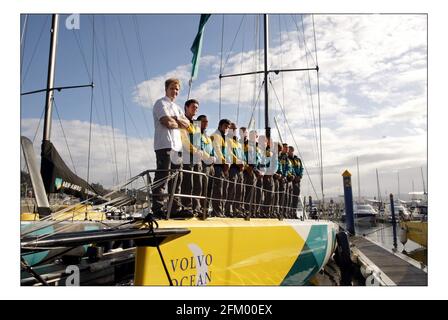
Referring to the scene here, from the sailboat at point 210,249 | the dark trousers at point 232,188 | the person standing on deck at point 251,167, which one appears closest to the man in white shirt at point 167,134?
the sailboat at point 210,249

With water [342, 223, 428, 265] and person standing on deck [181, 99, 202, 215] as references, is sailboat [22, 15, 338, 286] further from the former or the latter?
water [342, 223, 428, 265]

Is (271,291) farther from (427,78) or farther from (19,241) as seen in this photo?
(427,78)

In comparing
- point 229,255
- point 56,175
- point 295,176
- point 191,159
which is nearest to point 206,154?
point 191,159

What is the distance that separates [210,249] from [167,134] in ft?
4.30

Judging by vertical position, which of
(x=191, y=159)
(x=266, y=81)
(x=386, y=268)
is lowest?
(x=386, y=268)

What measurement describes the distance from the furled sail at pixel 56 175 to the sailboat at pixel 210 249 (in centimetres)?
296

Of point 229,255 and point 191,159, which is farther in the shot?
point 191,159

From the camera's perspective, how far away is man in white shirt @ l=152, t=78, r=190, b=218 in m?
4.32

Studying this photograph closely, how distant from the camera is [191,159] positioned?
4.85 metres

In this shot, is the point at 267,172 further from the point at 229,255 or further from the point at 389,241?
the point at 389,241

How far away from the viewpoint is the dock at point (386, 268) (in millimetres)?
8134

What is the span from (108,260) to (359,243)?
37.7ft

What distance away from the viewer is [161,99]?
443cm
